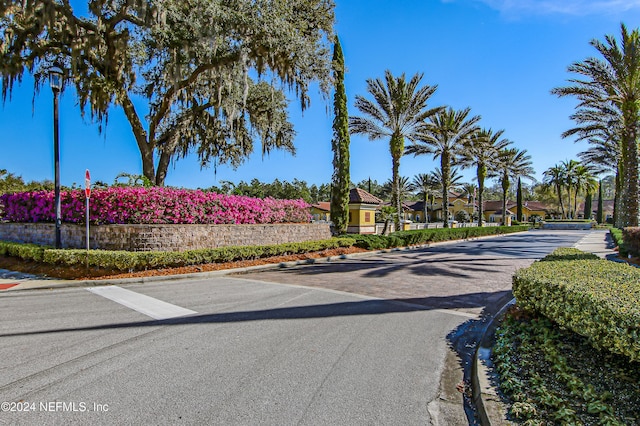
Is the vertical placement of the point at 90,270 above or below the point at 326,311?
above

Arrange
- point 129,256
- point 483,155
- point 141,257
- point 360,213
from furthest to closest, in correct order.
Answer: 1. point 483,155
2. point 360,213
3. point 141,257
4. point 129,256

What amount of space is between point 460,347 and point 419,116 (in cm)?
2152

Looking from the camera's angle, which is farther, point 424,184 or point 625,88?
point 424,184

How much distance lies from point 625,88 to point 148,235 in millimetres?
20057

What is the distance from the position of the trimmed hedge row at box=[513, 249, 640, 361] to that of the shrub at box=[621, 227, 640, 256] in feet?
31.9

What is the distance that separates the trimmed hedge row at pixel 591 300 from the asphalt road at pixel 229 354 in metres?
1.30

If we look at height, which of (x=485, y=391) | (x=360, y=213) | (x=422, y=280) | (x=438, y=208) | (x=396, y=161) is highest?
(x=396, y=161)

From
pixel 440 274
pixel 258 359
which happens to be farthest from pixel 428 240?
pixel 258 359

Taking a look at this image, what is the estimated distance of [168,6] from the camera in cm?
1306

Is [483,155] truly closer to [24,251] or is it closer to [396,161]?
[396,161]

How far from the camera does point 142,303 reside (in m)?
6.94

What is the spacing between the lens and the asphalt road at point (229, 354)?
10.3 feet

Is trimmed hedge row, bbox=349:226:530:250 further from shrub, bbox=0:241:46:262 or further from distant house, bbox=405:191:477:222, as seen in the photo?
distant house, bbox=405:191:477:222

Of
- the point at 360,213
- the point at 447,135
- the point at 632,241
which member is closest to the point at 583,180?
the point at 447,135
